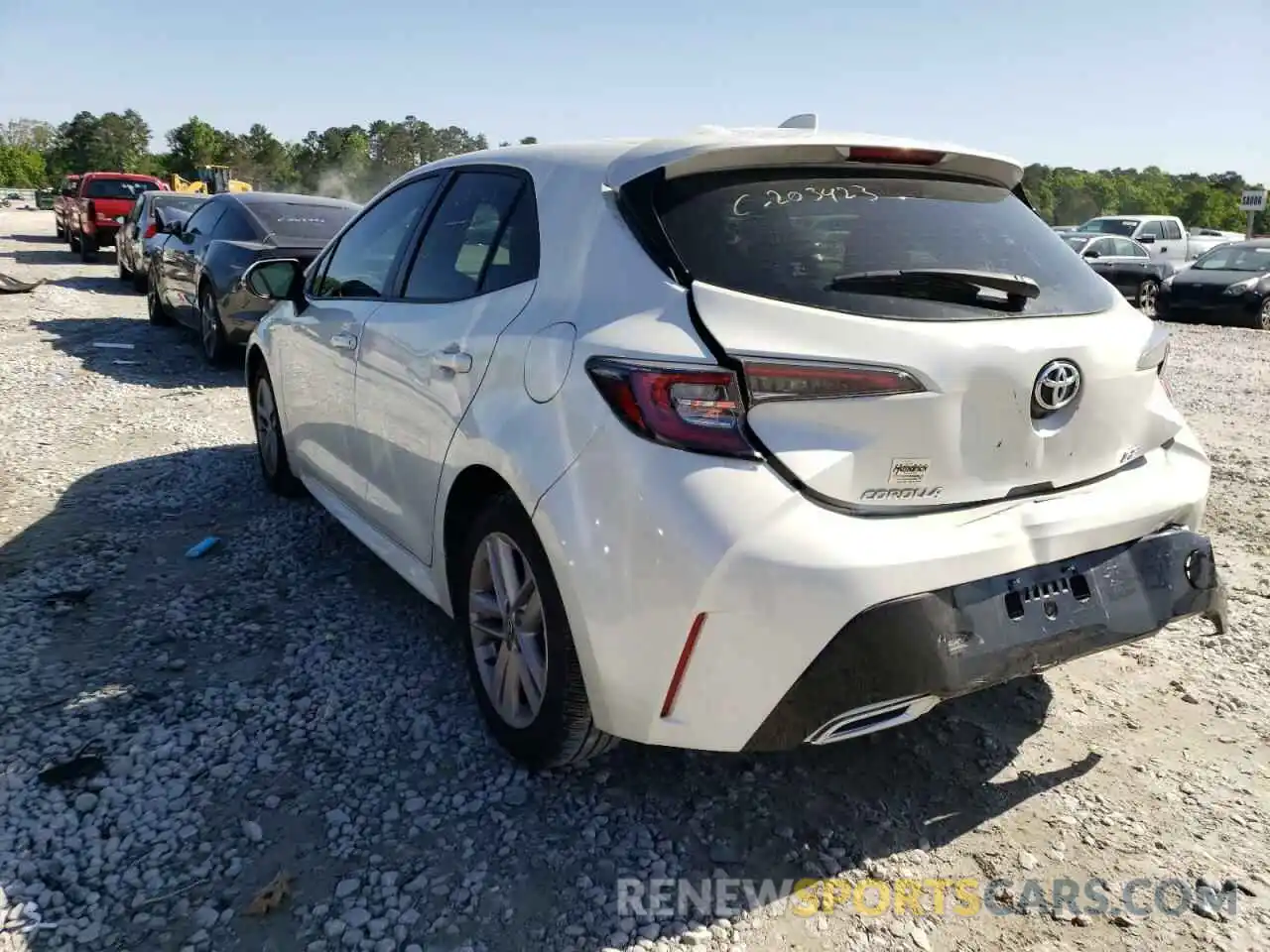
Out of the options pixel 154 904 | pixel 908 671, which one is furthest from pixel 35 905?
pixel 908 671

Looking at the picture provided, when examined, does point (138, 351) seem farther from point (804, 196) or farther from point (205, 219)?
point (804, 196)

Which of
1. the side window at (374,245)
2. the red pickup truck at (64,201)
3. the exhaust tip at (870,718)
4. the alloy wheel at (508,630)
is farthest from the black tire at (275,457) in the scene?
the red pickup truck at (64,201)

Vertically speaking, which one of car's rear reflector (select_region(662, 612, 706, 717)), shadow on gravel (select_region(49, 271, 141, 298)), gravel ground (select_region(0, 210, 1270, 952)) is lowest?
shadow on gravel (select_region(49, 271, 141, 298))

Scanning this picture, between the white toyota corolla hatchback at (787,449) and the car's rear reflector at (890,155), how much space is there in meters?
0.01

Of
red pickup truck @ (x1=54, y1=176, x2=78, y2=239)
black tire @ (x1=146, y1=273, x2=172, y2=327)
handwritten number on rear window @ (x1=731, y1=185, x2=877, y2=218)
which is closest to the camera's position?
handwritten number on rear window @ (x1=731, y1=185, x2=877, y2=218)

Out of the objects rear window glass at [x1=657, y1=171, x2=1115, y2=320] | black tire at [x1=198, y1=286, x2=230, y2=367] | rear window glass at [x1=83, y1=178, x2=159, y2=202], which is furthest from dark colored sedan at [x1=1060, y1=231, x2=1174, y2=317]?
rear window glass at [x1=83, y1=178, x2=159, y2=202]

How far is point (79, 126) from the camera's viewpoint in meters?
92.6

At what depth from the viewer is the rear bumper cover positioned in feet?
7.18

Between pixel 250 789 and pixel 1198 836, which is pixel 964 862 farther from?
pixel 250 789

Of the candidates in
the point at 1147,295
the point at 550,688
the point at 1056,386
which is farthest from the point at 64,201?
the point at 1056,386

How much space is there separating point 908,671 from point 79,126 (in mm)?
109889

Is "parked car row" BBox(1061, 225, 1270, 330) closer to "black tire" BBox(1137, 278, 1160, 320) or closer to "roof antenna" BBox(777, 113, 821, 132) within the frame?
"black tire" BBox(1137, 278, 1160, 320)

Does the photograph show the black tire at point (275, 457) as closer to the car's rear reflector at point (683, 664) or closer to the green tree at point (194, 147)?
the car's rear reflector at point (683, 664)

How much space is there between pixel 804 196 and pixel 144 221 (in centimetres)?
1574
